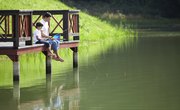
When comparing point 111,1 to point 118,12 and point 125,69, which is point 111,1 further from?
point 125,69

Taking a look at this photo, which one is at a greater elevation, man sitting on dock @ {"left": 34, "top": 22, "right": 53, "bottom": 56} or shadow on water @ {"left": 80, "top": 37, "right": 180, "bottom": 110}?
man sitting on dock @ {"left": 34, "top": 22, "right": 53, "bottom": 56}

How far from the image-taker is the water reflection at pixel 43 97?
15.0m

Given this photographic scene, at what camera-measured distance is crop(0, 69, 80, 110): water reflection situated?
591 inches

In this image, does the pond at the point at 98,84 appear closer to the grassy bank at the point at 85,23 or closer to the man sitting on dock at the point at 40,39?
the man sitting on dock at the point at 40,39

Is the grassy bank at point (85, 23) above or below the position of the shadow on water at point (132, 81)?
above

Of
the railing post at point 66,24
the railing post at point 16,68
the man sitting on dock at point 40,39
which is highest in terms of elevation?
the railing post at point 66,24

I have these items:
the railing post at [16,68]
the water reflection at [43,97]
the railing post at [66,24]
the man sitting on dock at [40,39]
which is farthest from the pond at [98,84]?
the railing post at [66,24]

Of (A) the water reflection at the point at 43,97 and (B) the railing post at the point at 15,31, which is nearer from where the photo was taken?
(A) the water reflection at the point at 43,97

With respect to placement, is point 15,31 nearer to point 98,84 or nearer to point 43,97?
point 98,84

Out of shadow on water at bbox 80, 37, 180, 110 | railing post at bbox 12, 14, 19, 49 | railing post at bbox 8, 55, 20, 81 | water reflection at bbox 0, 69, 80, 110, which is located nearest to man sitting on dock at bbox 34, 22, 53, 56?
shadow on water at bbox 80, 37, 180, 110

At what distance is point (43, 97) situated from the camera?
1650cm

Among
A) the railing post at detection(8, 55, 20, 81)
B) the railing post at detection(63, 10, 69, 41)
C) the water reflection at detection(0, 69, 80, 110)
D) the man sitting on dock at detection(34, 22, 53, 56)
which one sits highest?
the railing post at detection(63, 10, 69, 41)

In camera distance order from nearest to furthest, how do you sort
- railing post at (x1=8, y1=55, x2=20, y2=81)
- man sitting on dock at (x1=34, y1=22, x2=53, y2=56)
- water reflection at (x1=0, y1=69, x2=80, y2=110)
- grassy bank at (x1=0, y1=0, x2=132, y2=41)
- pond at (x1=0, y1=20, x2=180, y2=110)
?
water reflection at (x1=0, y1=69, x2=80, y2=110) → pond at (x1=0, y1=20, x2=180, y2=110) → railing post at (x1=8, y1=55, x2=20, y2=81) → man sitting on dock at (x1=34, y1=22, x2=53, y2=56) → grassy bank at (x1=0, y1=0, x2=132, y2=41)

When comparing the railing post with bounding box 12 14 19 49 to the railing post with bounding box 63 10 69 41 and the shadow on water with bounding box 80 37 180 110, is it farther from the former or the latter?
the railing post with bounding box 63 10 69 41
